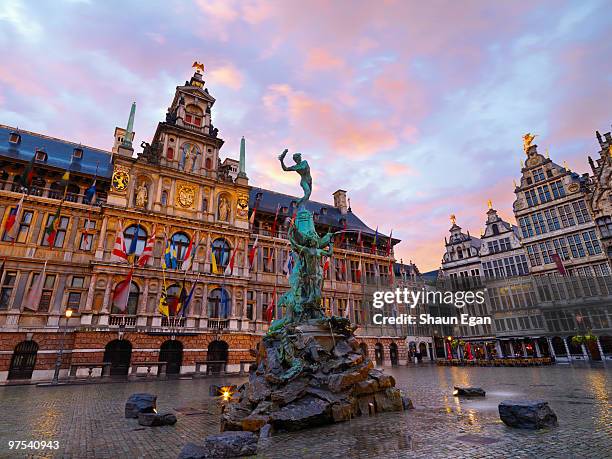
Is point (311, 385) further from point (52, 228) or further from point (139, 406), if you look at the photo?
point (52, 228)

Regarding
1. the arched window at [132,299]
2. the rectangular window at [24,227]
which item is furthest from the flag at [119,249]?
the rectangular window at [24,227]

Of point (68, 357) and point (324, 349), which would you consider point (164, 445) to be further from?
point (68, 357)

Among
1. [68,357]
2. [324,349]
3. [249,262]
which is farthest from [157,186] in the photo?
[324,349]

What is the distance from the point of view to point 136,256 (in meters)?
27.9


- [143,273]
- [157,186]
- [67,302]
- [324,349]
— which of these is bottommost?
[324,349]

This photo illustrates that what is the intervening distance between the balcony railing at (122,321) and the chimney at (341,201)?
30.7 meters

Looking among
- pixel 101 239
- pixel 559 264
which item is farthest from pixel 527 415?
pixel 559 264

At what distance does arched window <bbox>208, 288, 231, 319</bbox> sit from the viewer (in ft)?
98.1

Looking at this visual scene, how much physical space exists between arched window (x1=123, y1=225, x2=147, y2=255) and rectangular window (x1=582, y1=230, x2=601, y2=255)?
45547 millimetres

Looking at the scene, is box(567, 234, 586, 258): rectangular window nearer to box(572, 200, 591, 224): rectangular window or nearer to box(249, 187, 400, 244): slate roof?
box(572, 200, 591, 224): rectangular window

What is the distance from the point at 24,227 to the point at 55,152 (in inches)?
371

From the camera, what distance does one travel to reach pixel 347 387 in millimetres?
9750

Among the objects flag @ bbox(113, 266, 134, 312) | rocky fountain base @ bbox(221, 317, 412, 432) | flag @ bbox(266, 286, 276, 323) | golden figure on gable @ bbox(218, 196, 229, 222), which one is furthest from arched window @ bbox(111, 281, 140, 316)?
rocky fountain base @ bbox(221, 317, 412, 432)

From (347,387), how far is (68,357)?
23967 millimetres
